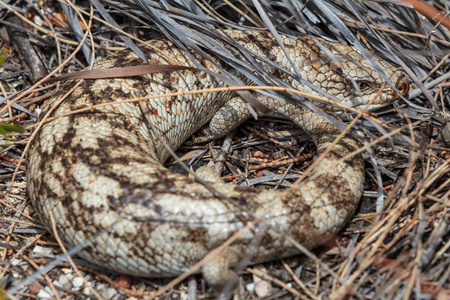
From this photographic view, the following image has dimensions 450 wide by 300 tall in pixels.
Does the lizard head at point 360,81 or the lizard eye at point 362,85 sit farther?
the lizard eye at point 362,85

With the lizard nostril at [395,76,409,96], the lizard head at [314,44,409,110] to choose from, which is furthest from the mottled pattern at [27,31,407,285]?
the lizard nostril at [395,76,409,96]

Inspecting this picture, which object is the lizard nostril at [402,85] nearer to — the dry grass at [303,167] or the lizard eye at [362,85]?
the dry grass at [303,167]

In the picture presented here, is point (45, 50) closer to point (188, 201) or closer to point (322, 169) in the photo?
point (188, 201)

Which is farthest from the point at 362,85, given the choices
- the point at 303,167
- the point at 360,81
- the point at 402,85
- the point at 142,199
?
the point at 142,199

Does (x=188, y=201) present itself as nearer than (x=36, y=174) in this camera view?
Yes

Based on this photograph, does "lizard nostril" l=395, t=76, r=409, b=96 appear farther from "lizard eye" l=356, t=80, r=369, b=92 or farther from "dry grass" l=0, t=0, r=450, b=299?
→ "lizard eye" l=356, t=80, r=369, b=92

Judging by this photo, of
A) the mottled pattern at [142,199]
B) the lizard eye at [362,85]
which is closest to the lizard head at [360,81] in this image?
the lizard eye at [362,85]

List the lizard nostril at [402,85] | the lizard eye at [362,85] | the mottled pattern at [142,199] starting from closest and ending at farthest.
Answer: the mottled pattern at [142,199] → the lizard nostril at [402,85] → the lizard eye at [362,85]

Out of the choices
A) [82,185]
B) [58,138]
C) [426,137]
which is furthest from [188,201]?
[426,137]
